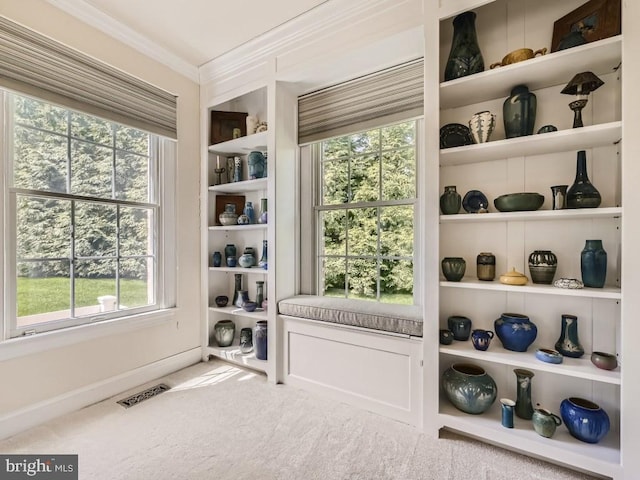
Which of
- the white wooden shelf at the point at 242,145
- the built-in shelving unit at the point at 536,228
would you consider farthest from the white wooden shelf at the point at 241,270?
the built-in shelving unit at the point at 536,228

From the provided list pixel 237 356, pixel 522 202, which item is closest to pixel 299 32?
pixel 522 202

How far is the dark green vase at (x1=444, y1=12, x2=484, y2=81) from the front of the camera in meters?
1.81

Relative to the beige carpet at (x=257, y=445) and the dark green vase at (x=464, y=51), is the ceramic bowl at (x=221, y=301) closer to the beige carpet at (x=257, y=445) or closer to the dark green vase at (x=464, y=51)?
the beige carpet at (x=257, y=445)

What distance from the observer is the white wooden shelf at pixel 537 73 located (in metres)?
1.48

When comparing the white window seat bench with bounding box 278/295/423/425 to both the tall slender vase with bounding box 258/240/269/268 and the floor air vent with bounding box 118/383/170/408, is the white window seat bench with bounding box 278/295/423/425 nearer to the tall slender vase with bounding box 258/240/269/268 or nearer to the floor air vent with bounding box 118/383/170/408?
the tall slender vase with bounding box 258/240/269/268

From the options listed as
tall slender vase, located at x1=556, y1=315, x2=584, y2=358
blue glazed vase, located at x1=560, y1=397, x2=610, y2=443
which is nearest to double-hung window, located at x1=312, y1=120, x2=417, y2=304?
tall slender vase, located at x1=556, y1=315, x2=584, y2=358

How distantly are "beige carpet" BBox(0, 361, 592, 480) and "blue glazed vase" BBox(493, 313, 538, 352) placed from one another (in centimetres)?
59

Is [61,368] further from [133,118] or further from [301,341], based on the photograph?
[133,118]

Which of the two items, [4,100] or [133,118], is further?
[133,118]

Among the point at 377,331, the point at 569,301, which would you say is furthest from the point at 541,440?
the point at 377,331

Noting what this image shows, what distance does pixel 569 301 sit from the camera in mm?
1738

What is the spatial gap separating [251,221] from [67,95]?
63.3 inches

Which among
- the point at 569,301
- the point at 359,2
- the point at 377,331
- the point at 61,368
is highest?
the point at 359,2

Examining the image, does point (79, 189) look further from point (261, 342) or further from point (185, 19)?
point (261, 342)
